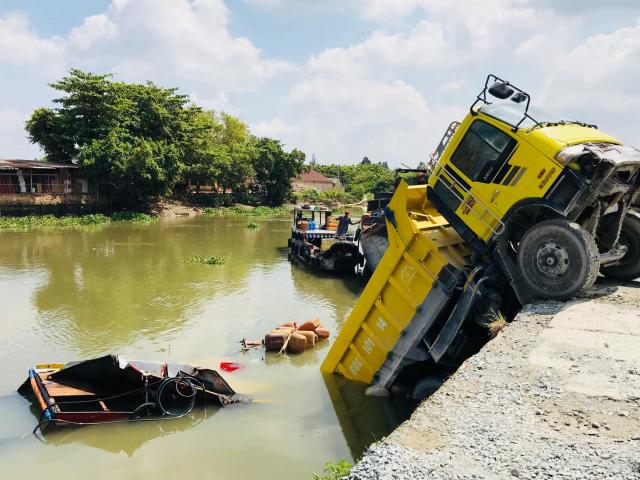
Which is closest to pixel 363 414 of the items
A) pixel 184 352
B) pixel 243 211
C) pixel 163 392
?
pixel 163 392

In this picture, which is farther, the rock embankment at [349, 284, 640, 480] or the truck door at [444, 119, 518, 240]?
the truck door at [444, 119, 518, 240]

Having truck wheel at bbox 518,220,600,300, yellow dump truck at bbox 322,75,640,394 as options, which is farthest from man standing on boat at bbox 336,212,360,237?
truck wheel at bbox 518,220,600,300

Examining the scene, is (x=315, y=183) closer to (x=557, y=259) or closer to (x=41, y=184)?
(x=41, y=184)

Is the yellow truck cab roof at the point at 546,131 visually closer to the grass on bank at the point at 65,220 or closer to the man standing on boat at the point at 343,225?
the man standing on boat at the point at 343,225

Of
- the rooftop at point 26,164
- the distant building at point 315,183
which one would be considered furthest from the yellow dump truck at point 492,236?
the distant building at point 315,183

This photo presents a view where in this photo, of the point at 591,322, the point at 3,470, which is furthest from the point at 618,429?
the point at 3,470

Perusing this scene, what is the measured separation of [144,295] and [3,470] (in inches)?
375

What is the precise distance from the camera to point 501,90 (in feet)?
25.3

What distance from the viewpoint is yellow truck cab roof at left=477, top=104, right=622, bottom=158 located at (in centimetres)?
688

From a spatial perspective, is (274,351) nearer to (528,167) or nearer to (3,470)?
(3,470)

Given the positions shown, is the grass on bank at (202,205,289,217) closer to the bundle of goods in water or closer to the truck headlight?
the bundle of goods in water

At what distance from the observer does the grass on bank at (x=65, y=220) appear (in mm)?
33278

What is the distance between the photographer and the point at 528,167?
7.05m

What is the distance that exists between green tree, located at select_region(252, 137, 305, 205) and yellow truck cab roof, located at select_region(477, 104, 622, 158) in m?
47.6
